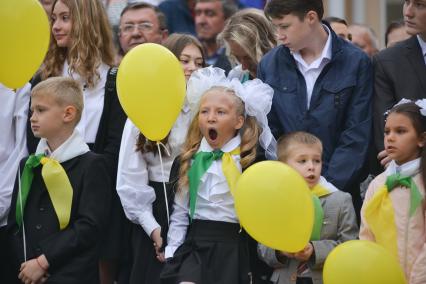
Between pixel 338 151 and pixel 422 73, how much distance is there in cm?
71

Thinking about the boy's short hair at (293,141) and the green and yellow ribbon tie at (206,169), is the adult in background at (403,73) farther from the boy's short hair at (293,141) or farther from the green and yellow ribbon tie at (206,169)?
the green and yellow ribbon tie at (206,169)

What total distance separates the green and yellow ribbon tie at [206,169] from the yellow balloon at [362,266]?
0.90 m

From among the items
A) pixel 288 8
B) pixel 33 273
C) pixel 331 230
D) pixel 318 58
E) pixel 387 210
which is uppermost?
pixel 288 8

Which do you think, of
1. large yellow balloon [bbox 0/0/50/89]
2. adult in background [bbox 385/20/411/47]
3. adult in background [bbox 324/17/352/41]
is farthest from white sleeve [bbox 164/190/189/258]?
adult in background [bbox 385/20/411/47]

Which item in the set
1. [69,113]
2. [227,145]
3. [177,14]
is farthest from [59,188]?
[177,14]

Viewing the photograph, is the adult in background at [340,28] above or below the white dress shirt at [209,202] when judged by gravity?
above

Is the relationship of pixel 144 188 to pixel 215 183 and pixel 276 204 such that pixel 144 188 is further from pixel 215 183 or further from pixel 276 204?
pixel 276 204

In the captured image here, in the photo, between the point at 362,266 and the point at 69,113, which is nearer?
the point at 362,266

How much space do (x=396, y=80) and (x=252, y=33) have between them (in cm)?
127

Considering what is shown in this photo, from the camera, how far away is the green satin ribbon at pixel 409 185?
6.53 meters

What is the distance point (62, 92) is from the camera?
7.27m

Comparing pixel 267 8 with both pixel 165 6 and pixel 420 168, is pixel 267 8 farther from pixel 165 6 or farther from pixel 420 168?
pixel 165 6

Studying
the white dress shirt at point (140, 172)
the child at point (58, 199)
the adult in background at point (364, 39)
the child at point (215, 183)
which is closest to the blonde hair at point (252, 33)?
the white dress shirt at point (140, 172)

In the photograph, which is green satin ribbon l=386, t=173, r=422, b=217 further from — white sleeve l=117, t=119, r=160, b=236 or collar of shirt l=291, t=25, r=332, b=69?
white sleeve l=117, t=119, r=160, b=236
